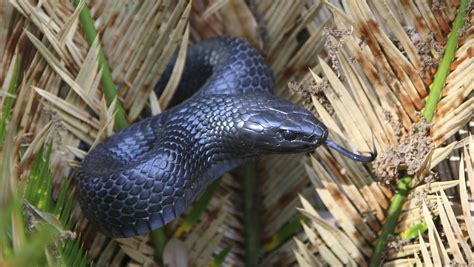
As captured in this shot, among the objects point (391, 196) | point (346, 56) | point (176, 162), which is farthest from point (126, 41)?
point (391, 196)

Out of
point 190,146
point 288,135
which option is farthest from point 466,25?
point 190,146

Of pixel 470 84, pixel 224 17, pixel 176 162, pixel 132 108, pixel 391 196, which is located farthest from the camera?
pixel 224 17

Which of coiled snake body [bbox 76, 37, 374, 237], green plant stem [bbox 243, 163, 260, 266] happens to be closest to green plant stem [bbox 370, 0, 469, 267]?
coiled snake body [bbox 76, 37, 374, 237]

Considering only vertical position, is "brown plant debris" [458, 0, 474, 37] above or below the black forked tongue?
above

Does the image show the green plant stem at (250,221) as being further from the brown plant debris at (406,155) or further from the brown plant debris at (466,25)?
the brown plant debris at (466,25)

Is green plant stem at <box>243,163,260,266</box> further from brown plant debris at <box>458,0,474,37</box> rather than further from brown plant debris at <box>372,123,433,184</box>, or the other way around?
brown plant debris at <box>458,0,474,37</box>

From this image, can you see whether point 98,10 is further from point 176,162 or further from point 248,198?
point 248,198
